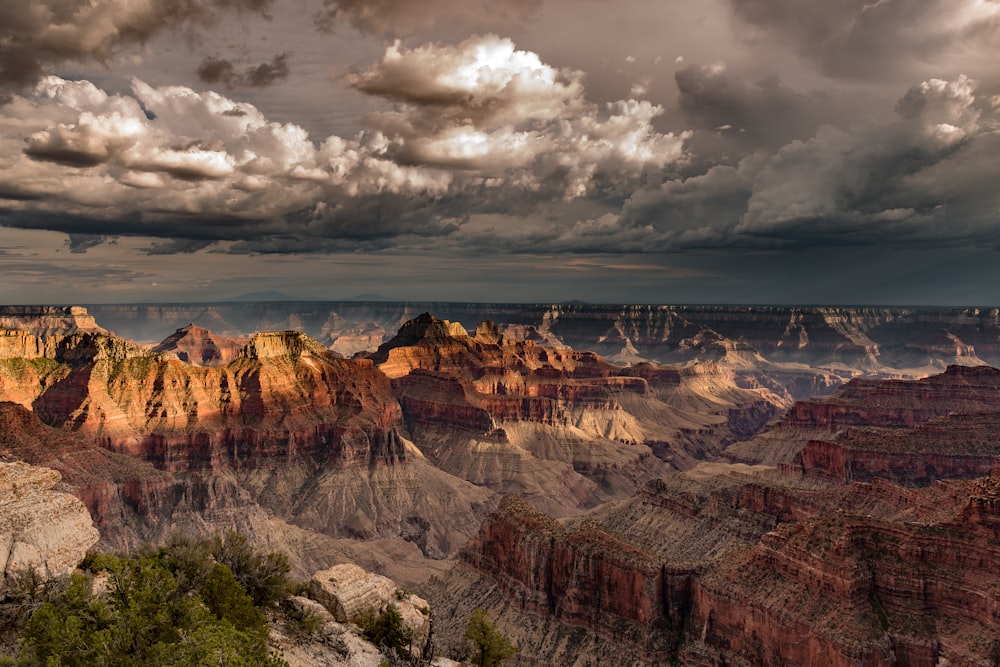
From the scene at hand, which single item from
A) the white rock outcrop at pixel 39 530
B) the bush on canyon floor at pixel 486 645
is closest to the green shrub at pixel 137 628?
the white rock outcrop at pixel 39 530

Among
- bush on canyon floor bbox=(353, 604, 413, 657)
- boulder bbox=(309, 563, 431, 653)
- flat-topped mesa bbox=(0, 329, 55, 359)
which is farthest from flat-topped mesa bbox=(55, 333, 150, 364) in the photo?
bush on canyon floor bbox=(353, 604, 413, 657)

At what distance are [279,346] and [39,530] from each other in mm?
144386

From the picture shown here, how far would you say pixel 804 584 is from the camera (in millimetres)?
55688

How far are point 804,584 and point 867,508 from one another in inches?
1472

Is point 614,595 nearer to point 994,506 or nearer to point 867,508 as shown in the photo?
point 994,506

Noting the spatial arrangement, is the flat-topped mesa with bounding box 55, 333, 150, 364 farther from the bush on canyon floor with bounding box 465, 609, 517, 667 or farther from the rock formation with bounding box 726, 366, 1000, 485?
the rock formation with bounding box 726, 366, 1000, 485

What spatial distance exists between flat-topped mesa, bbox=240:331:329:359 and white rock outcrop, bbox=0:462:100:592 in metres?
127

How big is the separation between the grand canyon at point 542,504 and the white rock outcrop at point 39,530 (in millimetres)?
166

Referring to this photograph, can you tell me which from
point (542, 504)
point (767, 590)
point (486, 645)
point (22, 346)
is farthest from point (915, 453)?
point (22, 346)

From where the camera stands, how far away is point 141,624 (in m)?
28.5

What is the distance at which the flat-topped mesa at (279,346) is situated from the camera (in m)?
169

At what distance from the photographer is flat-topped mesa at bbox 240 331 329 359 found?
168750mm

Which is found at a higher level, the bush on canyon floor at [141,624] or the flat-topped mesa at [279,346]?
the bush on canyon floor at [141,624]

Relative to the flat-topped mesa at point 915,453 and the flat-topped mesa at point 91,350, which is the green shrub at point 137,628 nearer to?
the flat-topped mesa at point 915,453
